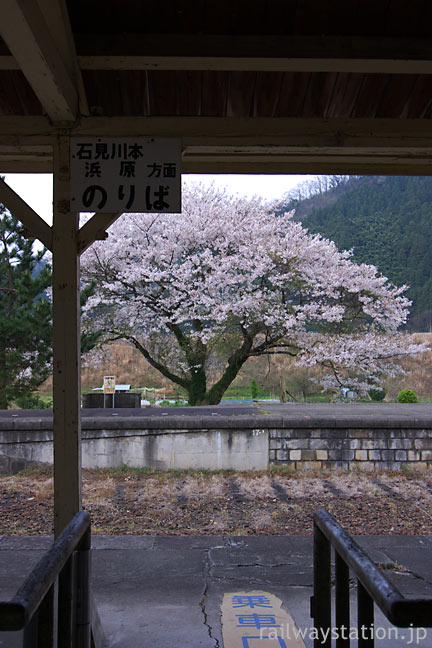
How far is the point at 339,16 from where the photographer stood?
2703mm

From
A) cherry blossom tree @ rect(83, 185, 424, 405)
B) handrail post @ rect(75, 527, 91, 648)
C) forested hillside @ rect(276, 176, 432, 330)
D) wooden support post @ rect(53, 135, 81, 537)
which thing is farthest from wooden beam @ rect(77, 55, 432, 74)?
forested hillside @ rect(276, 176, 432, 330)

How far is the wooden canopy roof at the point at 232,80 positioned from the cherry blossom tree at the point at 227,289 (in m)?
9.99

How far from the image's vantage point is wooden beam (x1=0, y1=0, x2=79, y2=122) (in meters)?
2.01

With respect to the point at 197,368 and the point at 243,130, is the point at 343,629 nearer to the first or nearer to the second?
the point at 243,130

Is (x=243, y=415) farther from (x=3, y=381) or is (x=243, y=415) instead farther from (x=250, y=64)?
(x=250, y=64)

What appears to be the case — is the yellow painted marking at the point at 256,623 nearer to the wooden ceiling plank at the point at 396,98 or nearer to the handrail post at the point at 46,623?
the handrail post at the point at 46,623

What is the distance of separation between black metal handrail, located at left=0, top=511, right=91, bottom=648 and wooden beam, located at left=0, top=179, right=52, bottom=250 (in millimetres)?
1509

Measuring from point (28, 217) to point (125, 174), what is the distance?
583 millimetres

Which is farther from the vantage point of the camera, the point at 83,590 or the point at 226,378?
the point at 226,378

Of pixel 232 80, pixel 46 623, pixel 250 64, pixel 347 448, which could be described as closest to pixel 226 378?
pixel 347 448

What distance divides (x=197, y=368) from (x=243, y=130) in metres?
11.5

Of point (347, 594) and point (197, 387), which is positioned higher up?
point (347, 594)

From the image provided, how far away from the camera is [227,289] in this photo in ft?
46.0

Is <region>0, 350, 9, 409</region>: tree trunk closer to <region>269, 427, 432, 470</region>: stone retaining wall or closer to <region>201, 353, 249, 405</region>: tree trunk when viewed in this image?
<region>201, 353, 249, 405</region>: tree trunk
